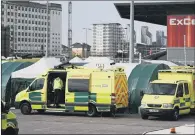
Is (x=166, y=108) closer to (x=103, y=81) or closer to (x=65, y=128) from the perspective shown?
(x=103, y=81)

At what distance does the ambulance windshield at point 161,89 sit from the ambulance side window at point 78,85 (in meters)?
2.84

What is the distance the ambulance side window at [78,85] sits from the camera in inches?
792

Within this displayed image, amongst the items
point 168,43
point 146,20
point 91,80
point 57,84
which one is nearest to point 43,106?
point 57,84

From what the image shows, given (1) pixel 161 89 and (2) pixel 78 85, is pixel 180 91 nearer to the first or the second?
(1) pixel 161 89

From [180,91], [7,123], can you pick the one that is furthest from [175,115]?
[7,123]

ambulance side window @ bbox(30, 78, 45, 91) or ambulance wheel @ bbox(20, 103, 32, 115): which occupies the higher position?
ambulance side window @ bbox(30, 78, 45, 91)

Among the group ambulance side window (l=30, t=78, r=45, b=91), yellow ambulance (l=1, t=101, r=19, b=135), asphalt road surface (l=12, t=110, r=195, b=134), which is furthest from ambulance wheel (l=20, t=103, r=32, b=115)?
yellow ambulance (l=1, t=101, r=19, b=135)

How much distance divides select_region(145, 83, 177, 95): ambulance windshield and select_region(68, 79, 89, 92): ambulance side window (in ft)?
9.32

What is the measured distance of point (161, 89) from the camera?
19.4m

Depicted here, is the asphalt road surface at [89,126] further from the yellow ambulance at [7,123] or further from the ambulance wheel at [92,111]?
the yellow ambulance at [7,123]

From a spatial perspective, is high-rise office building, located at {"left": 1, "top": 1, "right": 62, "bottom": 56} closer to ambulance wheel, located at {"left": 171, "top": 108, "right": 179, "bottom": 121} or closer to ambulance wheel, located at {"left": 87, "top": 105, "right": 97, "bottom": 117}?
ambulance wheel, located at {"left": 87, "top": 105, "right": 97, "bottom": 117}

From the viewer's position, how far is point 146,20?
67875mm

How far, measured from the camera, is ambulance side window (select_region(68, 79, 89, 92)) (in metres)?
20.1

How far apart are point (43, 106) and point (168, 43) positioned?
127 feet
